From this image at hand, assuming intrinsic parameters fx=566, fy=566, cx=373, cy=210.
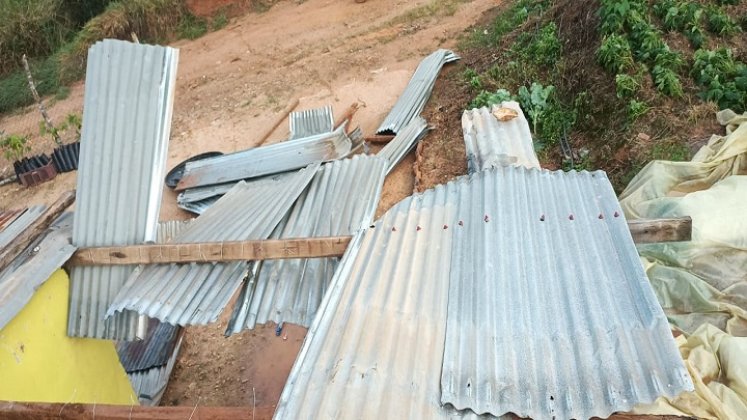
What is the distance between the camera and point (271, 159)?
931 centimetres

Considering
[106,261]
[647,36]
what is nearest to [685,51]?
[647,36]

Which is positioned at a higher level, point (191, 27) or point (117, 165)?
point (191, 27)

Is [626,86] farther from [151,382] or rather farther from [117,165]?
[151,382]

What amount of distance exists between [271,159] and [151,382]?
4.24 m

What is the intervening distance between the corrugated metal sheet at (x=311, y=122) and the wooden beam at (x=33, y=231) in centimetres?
640

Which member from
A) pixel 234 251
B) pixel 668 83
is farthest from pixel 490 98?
pixel 234 251

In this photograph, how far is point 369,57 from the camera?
13.1 meters

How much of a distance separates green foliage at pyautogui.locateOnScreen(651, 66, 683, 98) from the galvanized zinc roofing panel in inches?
182

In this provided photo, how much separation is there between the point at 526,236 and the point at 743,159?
3710 millimetres

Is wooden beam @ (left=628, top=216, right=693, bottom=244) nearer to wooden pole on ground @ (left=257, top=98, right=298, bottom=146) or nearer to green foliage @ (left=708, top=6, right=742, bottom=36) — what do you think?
green foliage @ (left=708, top=6, right=742, bottom=36)

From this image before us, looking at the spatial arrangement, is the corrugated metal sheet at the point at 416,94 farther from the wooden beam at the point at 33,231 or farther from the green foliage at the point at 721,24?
the wooden beam at the point at 33,231

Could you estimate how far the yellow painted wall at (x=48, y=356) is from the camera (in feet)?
11.5

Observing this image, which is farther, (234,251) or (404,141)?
(404,141)

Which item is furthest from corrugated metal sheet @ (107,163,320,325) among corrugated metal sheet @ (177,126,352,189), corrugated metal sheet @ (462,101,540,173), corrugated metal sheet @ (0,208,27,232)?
corrugated metal sheet @ (177,126,352,189)
